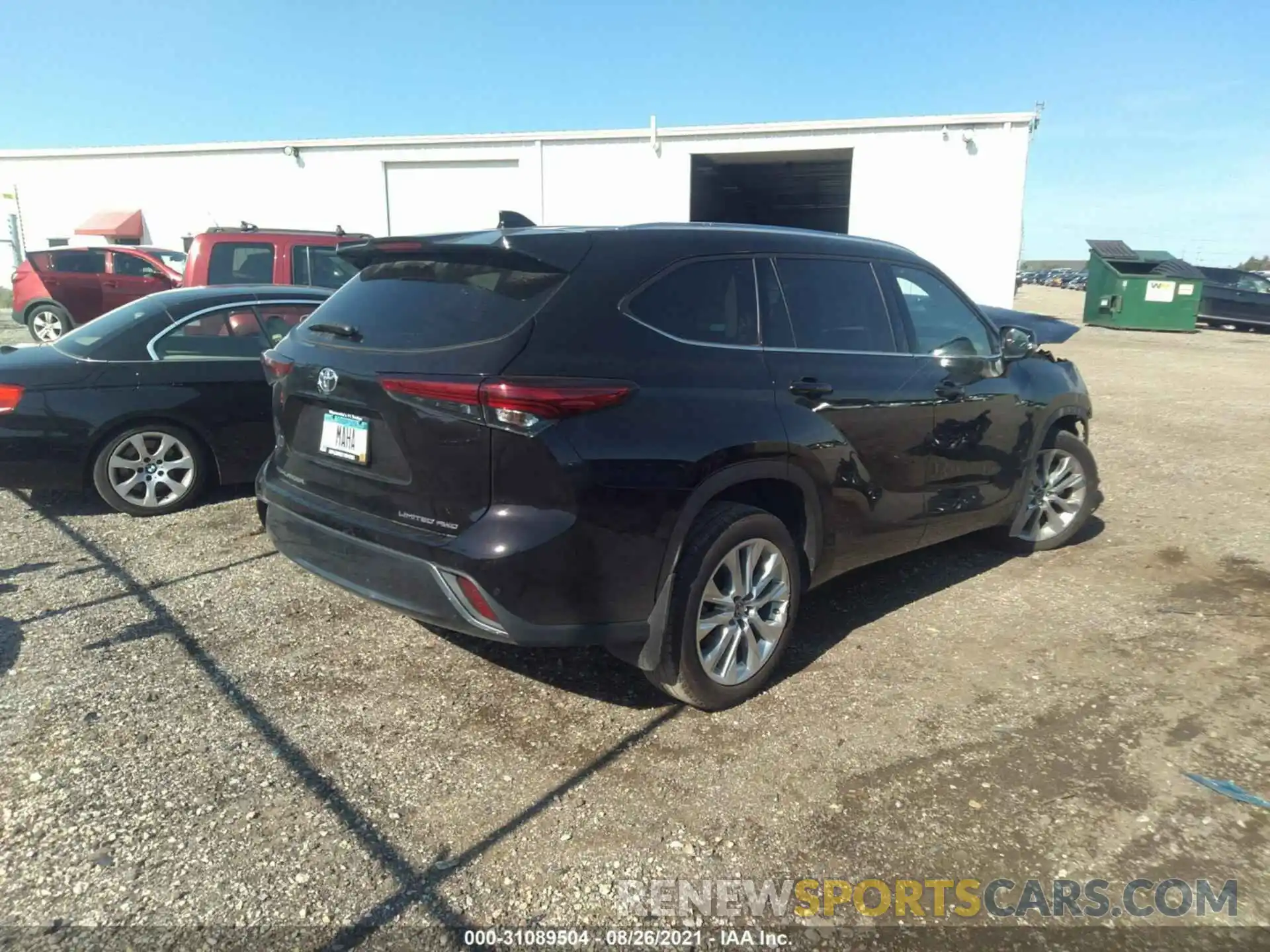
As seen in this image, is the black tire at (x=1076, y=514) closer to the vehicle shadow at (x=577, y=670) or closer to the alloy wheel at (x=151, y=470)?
the vehicle shadow at (x=577, y=670)

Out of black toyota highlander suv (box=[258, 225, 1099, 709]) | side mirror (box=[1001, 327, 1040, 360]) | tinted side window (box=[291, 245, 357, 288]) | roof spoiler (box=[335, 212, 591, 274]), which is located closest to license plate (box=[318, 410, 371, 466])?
black toyota highlander suv (box=[258, 225, 1099, 709])

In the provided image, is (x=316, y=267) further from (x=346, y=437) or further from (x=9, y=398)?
(x=346, y=437)

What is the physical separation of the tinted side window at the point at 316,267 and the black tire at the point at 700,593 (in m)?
7.51

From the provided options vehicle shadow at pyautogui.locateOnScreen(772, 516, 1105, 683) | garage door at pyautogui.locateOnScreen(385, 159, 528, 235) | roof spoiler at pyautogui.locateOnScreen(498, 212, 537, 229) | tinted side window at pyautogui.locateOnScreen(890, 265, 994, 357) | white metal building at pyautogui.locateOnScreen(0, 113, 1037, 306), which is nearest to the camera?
roof spoiler at pyautogui.locateOnScreen(498, 212, 537, 229)

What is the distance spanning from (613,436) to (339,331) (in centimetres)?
122

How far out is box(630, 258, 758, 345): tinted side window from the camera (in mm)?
3125

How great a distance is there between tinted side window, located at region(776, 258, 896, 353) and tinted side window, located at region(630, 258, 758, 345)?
0.80 ft

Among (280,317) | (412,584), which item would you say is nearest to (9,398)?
(280,317)

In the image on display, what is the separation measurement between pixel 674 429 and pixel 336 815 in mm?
1625

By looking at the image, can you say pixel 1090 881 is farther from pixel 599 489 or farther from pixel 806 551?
pixel 599 489

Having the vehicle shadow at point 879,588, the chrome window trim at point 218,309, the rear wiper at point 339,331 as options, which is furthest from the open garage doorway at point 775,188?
the rear wiper at point 339,331

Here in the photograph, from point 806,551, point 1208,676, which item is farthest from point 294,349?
point 1208,676

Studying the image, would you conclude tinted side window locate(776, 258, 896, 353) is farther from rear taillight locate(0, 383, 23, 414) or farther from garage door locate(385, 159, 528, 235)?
garage door locate(385, 159, 528, 235)

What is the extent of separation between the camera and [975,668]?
3.82 m
